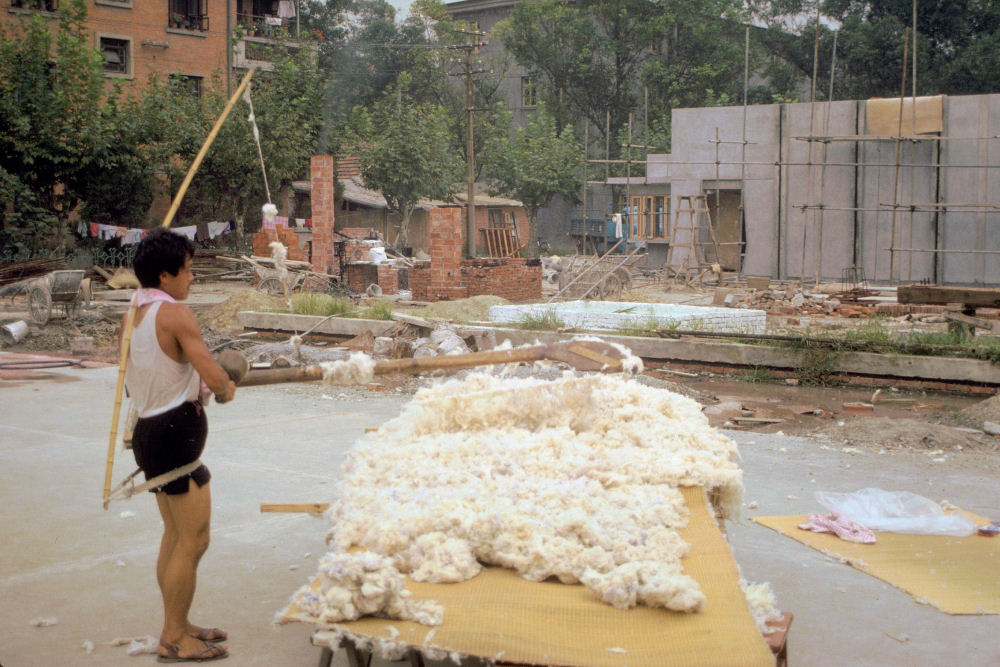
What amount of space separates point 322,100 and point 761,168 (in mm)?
15762

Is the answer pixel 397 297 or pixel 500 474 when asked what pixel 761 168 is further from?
pixel 500 474

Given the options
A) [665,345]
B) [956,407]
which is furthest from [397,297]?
[956,407]

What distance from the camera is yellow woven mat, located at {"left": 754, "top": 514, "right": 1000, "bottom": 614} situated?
4.53 m

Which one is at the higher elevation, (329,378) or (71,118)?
(71,118)

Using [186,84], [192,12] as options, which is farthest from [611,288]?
[192,12]

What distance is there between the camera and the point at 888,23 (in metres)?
35.6

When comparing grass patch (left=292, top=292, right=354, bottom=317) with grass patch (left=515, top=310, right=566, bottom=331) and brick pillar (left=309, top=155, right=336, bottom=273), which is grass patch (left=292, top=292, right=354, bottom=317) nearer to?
grass patch (left=515, top=310, right=566, bottom=331)

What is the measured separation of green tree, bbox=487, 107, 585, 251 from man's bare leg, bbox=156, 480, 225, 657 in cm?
3527

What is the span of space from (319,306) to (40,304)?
15.4ft

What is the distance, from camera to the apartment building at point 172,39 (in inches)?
1271

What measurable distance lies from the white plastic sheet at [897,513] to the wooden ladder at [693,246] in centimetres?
1696

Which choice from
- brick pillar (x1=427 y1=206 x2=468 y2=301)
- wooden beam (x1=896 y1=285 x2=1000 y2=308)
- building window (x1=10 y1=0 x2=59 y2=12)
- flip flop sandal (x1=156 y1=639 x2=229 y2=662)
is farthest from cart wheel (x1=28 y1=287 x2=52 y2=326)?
building window (x1=10 y1=0 x2=59 y2=12)

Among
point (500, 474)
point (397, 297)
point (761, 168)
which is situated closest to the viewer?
point (500, 474)

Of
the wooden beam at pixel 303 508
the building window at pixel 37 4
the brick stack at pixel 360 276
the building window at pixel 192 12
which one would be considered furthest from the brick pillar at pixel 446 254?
the building window at pixel 192 12
